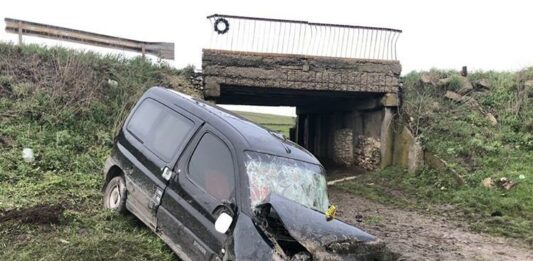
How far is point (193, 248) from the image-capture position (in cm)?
495

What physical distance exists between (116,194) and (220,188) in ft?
7.78

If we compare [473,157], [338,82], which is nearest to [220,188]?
[473,157]

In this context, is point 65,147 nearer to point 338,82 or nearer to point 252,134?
point 252,134

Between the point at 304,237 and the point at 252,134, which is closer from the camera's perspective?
the point at 304,237

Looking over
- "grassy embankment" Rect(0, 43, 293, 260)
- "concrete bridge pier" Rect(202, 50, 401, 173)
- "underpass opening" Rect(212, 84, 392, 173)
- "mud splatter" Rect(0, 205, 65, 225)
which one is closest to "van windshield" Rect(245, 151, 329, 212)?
"grassy embankment" Rect(0, 43, 293, 260)

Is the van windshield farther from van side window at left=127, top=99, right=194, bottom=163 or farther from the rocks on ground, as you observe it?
the rocks on ground

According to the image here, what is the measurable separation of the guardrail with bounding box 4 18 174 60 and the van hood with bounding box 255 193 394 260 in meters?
11.1

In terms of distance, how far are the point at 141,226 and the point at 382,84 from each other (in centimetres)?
1041

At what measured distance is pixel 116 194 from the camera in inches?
261

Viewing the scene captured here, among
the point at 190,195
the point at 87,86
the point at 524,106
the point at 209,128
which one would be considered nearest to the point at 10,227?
the point at 190,195

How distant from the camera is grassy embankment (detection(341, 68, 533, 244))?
10180 millimetres

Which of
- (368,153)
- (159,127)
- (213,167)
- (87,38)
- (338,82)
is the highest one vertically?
(87,38)

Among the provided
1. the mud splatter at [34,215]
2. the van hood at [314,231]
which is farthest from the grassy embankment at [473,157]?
the mud splatter at [34,215]

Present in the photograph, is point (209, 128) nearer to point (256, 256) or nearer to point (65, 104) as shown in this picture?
point (256, 256)
